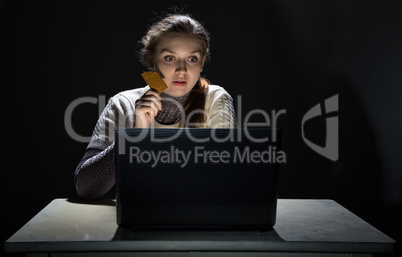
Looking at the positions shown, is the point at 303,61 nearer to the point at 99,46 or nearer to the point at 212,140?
the point at 99,46

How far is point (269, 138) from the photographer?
98 cm

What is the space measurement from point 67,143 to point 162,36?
1.09 m

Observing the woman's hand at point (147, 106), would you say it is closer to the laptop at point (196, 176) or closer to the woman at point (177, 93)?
the woman at point (177, 93)

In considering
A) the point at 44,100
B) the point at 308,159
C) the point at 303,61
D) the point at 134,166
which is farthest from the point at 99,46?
the point at 134,166

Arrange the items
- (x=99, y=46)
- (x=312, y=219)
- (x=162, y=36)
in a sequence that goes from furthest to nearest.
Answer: (x=99, y=46), (x=162, y=36), (x=312, y=219)

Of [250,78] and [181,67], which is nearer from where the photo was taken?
[181,67]

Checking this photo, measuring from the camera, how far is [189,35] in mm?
1882

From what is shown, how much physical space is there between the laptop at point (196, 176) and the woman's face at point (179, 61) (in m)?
0.86

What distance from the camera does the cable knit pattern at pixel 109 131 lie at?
151 centimetres

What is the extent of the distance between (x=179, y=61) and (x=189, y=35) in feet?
0.46

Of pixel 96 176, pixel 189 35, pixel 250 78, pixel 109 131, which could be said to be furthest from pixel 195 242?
pixel 250 78

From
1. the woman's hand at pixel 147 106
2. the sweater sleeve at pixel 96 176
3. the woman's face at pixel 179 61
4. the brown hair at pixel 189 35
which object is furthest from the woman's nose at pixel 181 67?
the sweater sleeve at pixel 96 176

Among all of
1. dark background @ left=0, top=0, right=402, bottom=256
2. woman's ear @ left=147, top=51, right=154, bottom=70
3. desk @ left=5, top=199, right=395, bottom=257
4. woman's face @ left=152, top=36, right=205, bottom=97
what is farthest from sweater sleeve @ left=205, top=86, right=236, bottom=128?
desk @ left=5, top=199, right=395, bottom=257

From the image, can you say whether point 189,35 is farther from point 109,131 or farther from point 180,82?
point 109,131
